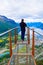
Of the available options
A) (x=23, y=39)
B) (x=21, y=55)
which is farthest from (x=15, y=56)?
(x=23, y=39)

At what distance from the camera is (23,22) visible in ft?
31.7

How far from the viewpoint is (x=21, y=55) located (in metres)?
6.31

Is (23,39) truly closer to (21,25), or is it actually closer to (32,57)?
(21,25)

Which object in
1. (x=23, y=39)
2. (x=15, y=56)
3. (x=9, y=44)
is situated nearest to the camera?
(x=9, y=44)

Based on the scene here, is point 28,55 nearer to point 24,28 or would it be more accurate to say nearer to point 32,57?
point 32,57

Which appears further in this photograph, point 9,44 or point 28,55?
point 28,55

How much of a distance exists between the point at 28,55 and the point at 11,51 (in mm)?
585

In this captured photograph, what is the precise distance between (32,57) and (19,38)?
3483 mm

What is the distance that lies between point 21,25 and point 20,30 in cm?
25

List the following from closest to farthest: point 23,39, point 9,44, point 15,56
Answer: point 9,44 < point 15,56 < point 23,39

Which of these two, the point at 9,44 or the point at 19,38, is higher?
the point at 9,44

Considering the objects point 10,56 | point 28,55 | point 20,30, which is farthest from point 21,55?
point 20,30

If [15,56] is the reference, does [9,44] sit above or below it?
above

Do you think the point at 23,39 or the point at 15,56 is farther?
the point at 23,39
